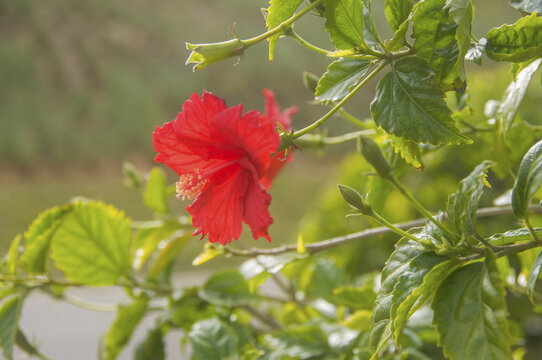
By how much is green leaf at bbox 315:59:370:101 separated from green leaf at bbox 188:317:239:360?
247 mm

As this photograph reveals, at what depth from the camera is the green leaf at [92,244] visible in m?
0.48

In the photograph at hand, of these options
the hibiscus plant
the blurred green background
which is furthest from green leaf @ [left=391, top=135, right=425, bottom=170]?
the blurred green background

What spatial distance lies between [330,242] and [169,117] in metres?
2.81

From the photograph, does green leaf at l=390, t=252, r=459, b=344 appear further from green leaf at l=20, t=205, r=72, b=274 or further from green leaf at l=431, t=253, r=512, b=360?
green leaf at l=20, t=205, r=72, b=274

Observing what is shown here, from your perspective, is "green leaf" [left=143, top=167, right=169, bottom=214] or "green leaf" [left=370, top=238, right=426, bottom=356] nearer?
"green leaf" [left=370, top=238, right=426, bottom=356]

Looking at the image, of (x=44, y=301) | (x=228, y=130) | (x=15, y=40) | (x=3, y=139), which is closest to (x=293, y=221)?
(x=44, y=301)

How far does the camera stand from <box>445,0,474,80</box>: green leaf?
0.22 m

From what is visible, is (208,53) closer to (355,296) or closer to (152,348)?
(355,296)

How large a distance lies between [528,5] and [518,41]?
0.02 m

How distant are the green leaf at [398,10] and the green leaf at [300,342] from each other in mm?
272

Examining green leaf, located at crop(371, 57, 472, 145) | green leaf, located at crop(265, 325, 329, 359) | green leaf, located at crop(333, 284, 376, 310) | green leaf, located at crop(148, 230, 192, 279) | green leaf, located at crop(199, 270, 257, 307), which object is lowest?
green leaf, located at crop(265, 325, 329, 359)

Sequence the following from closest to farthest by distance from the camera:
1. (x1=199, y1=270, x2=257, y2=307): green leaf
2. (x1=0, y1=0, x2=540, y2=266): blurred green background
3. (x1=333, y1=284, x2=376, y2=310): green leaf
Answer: (x1=333, y1=284, x2=376, y2=310): green leaf, (x1=199, y1=270, x2=257, y2=307): green leaf, (x1=0, y1=0, x2=540, y2=266): blurred green background

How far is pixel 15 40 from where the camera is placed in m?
2.92

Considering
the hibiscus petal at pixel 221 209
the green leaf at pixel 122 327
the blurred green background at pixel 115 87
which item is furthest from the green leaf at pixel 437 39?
the blurred green background at pixel 115 87
